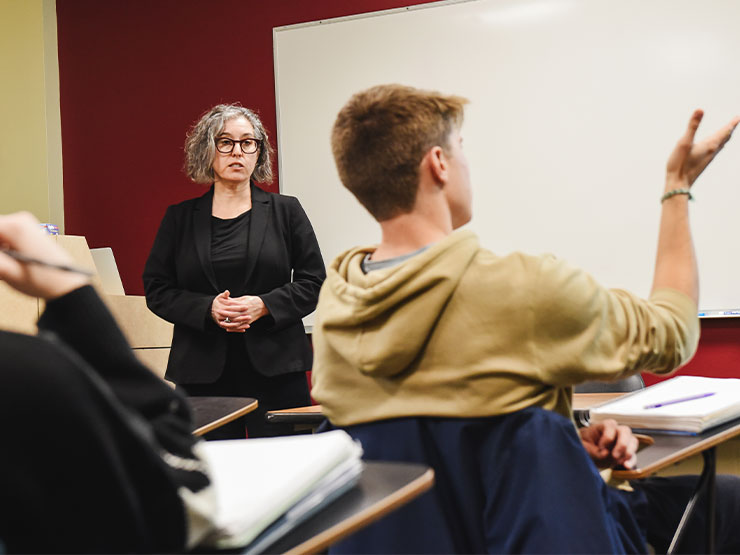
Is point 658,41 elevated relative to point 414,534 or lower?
elevated

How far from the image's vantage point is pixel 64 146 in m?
4.87

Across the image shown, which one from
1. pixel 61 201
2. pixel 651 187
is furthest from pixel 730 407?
pixel 61 201

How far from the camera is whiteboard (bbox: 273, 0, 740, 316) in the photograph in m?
3.62

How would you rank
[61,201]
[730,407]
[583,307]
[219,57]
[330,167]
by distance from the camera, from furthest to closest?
1. [61,201]
2. [219,57]
3. [330,167]
4. [730,407]
5. [583,307]

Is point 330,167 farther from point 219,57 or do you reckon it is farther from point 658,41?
point 658,41

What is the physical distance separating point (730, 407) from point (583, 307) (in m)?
0.72

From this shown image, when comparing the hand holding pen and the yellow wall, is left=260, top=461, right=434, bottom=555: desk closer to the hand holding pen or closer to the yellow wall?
the hand holding pen

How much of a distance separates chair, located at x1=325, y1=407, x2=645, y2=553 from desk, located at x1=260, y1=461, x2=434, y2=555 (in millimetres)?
220

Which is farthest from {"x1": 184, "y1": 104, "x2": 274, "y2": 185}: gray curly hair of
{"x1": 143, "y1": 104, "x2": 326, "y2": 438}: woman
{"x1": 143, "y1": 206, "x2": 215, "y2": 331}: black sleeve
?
{"x1": 143, "y1": 206, "x2": 215, "y2": 331}: black sleeve

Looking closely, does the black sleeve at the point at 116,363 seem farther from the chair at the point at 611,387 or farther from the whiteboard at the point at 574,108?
the whiteboard at the point at 574,108

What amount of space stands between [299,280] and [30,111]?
2611mm

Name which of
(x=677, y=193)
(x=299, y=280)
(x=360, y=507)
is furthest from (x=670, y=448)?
(x=299, y=280)

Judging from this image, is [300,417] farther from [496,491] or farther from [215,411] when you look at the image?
[496,491]

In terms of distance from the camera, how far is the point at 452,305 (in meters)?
1.16
